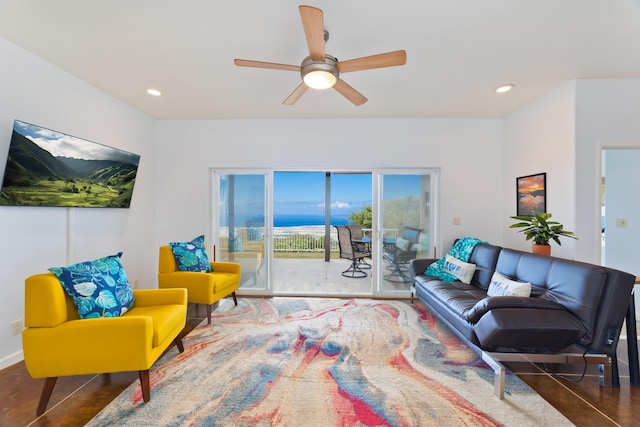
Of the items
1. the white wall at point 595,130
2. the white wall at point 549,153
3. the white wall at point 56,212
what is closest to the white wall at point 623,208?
the white wall at point 595,130

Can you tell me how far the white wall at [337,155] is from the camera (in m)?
3.90

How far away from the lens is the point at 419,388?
1913 millimetres

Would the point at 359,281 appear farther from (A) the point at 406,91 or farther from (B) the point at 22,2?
(B) the point at 22,2

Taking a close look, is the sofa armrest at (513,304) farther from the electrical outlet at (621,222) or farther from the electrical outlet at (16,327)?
the electrical outlet at (16,327)

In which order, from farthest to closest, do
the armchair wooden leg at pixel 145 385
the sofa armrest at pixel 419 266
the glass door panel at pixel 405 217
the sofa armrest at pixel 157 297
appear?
the glass door panel at pixel 405 217 → the sofa armrest at pixel 419 266 → the sofa armrest at pixel 157 297 → the armchair wooden leg at pixel 145 385

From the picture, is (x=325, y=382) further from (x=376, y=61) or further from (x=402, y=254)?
(x=402, y=254)

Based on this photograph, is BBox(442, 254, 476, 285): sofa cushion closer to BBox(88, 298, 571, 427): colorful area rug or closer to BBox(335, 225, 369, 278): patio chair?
BBox(88, 298, 571, 427): colorful area rug

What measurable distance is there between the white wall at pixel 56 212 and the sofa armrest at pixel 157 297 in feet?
3.25

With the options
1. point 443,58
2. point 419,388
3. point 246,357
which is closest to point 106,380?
point 246,357

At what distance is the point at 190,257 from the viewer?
3.21m

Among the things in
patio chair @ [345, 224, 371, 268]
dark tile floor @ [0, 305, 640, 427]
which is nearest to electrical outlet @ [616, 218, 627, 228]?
dark tile floor @ [0, 305, 640, 427]

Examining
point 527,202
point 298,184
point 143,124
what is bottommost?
point 527,202

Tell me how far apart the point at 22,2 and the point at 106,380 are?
2.72 metres

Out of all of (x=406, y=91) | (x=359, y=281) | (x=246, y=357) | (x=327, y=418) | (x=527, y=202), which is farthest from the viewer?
(x=359, y=281)
